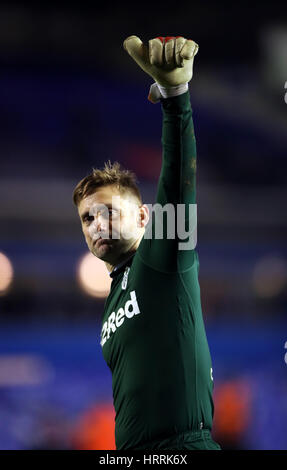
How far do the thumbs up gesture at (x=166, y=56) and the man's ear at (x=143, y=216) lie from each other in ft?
1.82

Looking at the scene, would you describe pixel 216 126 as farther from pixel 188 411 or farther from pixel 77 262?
pixel 188 411

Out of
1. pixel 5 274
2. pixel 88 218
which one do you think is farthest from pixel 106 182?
pixel 5 274

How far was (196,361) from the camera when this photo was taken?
1.48 m

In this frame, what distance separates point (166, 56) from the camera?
1.21 m

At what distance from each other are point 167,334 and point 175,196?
371mm

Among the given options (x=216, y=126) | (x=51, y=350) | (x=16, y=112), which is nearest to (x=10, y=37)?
(x=16, y=112)

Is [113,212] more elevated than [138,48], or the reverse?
[138,48]

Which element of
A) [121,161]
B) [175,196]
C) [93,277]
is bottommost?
→ [175,196]

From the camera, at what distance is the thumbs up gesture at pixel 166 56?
1.21 m

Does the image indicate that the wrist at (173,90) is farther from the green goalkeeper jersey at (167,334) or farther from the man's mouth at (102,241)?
the man's mouth at (102,241)

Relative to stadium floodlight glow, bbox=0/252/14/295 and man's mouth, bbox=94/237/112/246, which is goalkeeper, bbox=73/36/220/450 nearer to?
man's mouth, bbox=94/237/112/246

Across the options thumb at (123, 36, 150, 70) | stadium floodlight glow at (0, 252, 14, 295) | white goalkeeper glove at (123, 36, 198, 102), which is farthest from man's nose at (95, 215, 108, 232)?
stadium floodlight glow at (0, 252, 14, 295)

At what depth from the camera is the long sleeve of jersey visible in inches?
53.9

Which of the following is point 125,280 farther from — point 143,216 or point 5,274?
point 5,274
